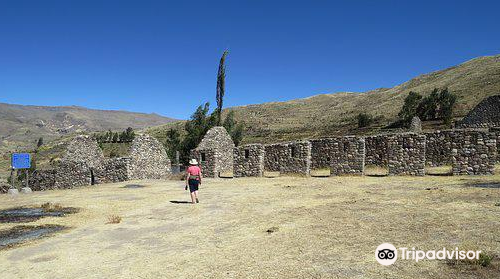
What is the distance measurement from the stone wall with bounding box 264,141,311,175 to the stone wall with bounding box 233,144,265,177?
1.23 meters

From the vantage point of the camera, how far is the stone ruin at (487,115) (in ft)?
98.0

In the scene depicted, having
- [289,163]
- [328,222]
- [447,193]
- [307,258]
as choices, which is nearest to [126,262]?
[307,258]

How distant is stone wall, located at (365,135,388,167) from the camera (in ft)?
87.8

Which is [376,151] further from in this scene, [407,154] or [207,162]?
[207,162]

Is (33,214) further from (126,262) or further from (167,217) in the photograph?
(126,262)

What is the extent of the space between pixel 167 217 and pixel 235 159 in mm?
14774

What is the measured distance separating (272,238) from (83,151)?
945 inches

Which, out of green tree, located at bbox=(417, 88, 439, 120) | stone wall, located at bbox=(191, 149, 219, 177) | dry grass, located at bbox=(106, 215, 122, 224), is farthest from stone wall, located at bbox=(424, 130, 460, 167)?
green tree, located at bbox=(417, 88, 439, 120)

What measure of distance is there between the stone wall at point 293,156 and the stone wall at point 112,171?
1012 centimetres

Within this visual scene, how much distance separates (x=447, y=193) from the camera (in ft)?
41.9

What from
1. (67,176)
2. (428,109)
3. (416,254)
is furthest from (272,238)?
(428,109)

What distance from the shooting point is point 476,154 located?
61.6 ft

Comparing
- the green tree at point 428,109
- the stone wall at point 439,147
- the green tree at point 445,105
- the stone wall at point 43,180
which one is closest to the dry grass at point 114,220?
the stone wall at point 439,147

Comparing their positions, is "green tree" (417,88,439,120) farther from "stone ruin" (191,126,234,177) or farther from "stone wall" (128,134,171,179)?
"stone wall" (128,134,171,179)
